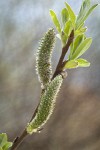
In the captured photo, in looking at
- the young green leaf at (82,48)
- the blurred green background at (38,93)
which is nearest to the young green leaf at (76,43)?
the young green leaf at (82,48)

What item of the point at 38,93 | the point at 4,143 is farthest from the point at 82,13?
the point at 38,93

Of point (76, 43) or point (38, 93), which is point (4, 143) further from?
point (38, 93)

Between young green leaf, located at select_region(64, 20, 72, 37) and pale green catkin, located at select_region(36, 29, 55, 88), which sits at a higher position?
young green leaf, located at select_region(64, 20, 72, 37)

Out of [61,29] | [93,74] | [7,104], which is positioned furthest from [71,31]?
[93,74]

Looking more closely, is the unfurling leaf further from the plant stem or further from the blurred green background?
the blurred green background

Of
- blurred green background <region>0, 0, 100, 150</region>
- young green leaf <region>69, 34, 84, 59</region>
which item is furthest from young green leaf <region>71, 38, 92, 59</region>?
blurred green background <region>0, 0, 100, 150</region>

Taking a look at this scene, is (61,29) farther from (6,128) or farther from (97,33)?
(97,33)
